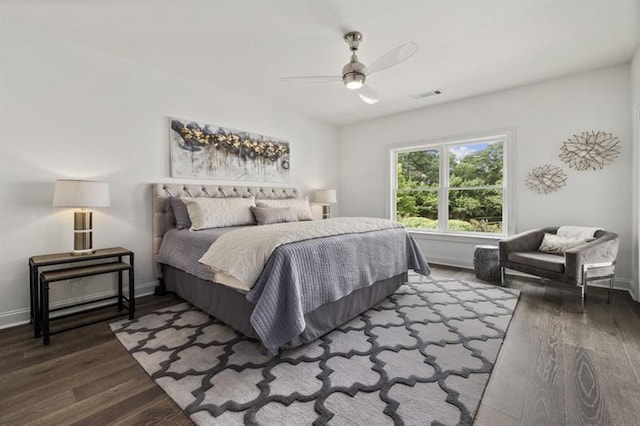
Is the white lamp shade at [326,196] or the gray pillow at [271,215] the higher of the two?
the white lamp shade at [326,196]

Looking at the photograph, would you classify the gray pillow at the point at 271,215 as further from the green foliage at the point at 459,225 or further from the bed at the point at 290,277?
the green foliage at the point at 459,225

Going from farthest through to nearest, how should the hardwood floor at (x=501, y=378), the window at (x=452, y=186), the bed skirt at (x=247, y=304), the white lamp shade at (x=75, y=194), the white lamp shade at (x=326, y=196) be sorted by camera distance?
the white lamp shade at (x=326, y=196), the window at (x=452, y=186), the white lamp shade at (x=75, y=194), the bed skirt at (x=247, y=304), the hardwood floor at (x=501, y=378)

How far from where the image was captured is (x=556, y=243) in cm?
338

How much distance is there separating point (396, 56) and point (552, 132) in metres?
2.80

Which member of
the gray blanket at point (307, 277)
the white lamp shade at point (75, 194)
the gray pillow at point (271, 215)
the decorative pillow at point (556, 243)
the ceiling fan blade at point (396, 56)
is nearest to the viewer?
the gray blanket at point (307, 277)

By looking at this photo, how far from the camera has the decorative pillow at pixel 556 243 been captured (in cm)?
326

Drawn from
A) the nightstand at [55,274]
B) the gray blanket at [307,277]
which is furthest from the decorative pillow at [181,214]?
the gray blanket at [307,277]

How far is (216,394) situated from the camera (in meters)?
1.58

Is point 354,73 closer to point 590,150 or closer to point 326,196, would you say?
point 326,196

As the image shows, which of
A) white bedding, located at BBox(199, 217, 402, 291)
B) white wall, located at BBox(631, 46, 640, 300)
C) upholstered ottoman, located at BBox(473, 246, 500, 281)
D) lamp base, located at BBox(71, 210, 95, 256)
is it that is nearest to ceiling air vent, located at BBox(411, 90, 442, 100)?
white wall, located at BBox(631, 46, 640, 300)

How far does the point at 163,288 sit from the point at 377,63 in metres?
3.33

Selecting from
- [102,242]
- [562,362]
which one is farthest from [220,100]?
[562,362]

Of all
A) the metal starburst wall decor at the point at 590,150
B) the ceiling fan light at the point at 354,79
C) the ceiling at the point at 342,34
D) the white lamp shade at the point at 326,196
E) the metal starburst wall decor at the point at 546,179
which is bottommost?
the white lamp shade at the point at 326,196

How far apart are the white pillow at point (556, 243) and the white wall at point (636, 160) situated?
0.51 meters
